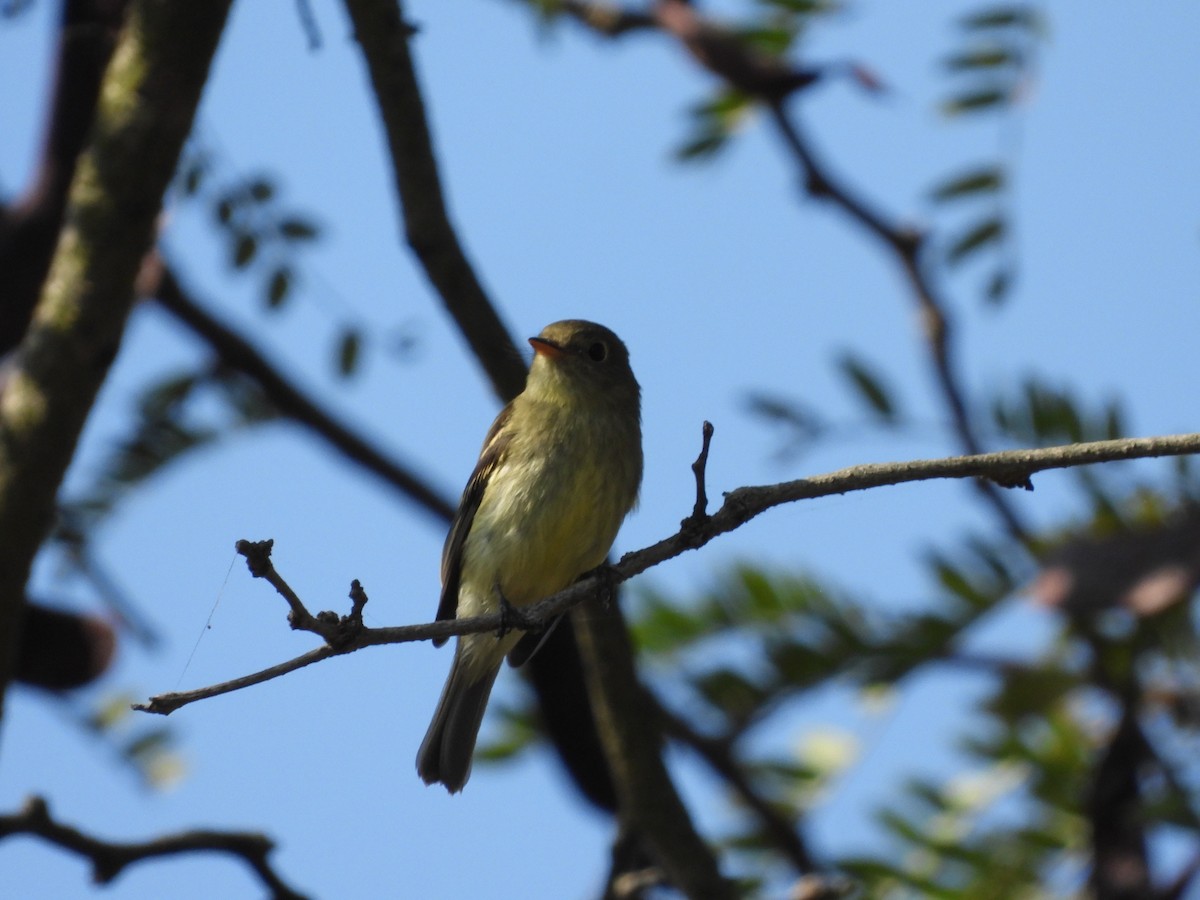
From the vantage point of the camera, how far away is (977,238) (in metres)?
5.11

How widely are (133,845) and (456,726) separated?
1.08 m

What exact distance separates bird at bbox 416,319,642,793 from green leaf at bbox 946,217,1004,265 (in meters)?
1.26

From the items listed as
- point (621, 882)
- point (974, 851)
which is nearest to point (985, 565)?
point (974, 851)

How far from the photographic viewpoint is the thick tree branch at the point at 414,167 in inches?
166

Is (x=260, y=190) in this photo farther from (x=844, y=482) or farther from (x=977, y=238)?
(x=844, y=482)

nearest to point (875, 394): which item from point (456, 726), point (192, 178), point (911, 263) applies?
point (911, 263)

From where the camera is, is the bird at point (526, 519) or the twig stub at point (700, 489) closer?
the twig stub at point (700, 489)

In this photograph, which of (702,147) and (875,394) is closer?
(875,394)

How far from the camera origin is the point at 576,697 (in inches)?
200

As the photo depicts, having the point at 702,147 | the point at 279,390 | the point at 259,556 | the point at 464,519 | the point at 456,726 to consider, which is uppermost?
the point at 702,147

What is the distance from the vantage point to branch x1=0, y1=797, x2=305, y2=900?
3.62 metres

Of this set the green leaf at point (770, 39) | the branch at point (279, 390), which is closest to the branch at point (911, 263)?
the green leaf at point (770, 39)

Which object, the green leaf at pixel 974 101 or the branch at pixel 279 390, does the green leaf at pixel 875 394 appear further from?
the branch at pixel 279 390

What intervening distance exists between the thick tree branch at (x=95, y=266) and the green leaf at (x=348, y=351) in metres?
1.40
